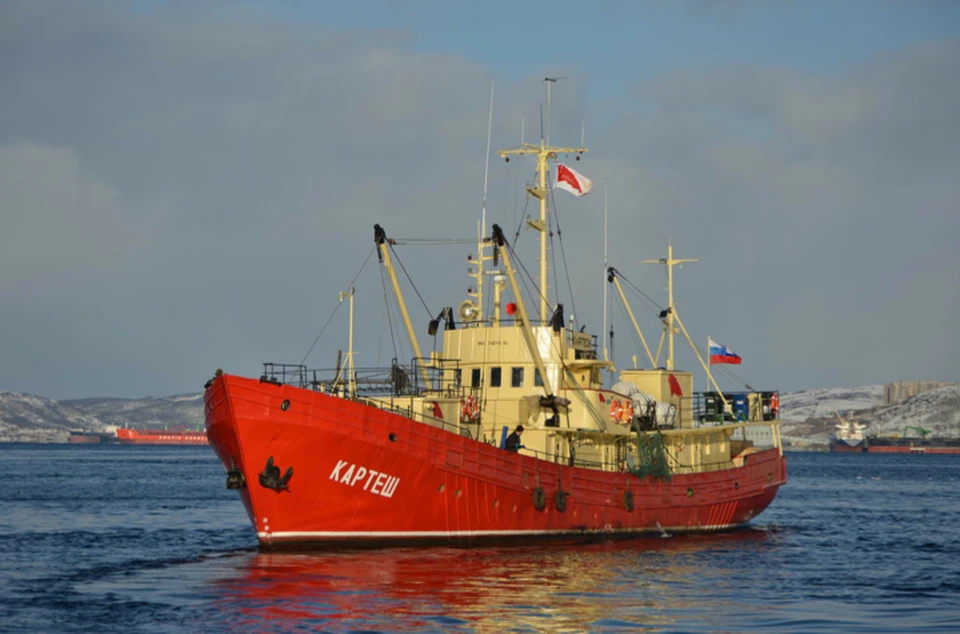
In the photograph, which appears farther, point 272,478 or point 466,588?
point 272,478

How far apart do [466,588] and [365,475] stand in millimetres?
5467

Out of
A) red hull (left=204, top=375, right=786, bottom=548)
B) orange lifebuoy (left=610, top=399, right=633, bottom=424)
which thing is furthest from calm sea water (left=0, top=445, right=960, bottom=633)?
orange lifebuoy (left=610, top=399, right=633, bottom=424)

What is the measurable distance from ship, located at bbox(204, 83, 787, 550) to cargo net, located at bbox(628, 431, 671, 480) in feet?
0.25

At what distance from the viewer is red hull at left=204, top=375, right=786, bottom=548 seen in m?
32.1

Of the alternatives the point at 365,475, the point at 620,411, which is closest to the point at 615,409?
the point at 620,411

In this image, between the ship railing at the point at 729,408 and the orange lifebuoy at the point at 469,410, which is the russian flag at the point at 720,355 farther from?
the orange lifebuoy at the point at 469,410

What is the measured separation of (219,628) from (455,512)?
38.7 ft

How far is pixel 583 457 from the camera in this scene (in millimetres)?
40750

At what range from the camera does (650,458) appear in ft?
136

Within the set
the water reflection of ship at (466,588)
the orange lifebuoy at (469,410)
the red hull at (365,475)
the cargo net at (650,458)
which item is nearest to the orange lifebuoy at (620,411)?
the cargo net at (650,458)

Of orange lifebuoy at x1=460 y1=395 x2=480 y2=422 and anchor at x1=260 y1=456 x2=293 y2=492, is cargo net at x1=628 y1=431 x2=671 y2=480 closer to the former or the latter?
orange lifebuoy at x1=460 y1=395 x2=480 y2=422

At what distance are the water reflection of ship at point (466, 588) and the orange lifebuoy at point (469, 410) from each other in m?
4.46

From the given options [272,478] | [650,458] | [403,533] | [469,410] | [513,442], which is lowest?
[403,533]

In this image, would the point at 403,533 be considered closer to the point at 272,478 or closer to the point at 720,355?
the point at 272,478
